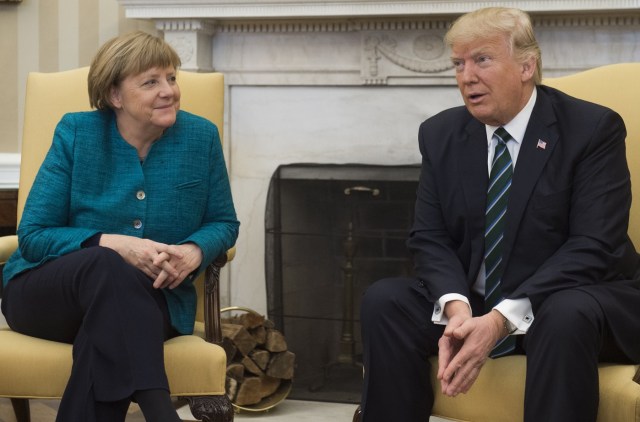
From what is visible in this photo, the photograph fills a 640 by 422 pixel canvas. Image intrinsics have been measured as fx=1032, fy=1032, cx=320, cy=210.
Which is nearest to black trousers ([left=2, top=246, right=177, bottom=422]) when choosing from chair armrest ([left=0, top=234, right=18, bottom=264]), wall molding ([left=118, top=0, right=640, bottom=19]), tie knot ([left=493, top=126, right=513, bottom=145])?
chair armrest ([left=0, top=234, right=18, bottom=264])

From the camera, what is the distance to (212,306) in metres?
2.35

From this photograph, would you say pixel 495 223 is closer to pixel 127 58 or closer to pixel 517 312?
pixel 517 312

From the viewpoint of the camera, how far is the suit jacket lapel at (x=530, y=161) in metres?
2.12

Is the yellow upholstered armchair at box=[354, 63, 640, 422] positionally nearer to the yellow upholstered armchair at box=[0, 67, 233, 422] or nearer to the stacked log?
the yellow upholstered armchair at box=[0, 67, 233, 422]

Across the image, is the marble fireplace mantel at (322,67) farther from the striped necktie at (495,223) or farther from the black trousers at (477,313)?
the black trousers at (477,313)

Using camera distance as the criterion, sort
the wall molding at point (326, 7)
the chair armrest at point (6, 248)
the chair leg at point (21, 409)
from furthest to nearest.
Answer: the wall molding at point (326, 7), the chair leg at point (21, 409), the chair armrest at point (6, 248)

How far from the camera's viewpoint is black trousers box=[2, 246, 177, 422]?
205 centimetres

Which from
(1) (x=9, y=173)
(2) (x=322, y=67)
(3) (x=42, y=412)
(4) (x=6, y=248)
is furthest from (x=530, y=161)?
(1) (x=9, y=173)

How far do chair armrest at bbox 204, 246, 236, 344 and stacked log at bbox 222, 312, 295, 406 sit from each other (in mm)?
839

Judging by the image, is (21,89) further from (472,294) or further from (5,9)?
(472,294)

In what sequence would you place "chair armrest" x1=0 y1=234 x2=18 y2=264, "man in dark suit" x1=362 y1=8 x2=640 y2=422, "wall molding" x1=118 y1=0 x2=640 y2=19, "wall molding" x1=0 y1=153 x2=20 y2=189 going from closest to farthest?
"man in dark suit" x1=362 y1=8 x2=640 y2=422, "chair armrest" x1=0 y1=234 x2=18 y2=264, "wall molding" x1=118 y1=0 x2=640 y2=19, "wall molding" x1=0 y1=153 x2=20 y2=189

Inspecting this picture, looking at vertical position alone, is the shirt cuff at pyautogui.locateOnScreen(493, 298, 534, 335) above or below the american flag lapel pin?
below

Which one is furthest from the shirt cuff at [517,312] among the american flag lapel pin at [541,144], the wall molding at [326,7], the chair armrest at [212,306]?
the wall molding at [326,7]

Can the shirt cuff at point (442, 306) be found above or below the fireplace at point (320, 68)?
below
